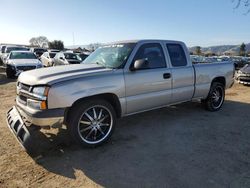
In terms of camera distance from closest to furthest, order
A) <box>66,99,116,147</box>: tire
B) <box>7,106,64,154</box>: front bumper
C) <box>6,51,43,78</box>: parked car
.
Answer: <box>7,106,64,154</box>: front bumper
<box>66,99,116,147</box>: tire
<box>6,51,43,78</box>: parked car

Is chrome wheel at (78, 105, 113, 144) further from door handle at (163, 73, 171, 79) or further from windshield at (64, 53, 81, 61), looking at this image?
windshield at (64, 53, 81, 61)

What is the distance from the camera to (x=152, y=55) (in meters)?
5.44

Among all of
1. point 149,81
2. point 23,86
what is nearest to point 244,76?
point 149,81

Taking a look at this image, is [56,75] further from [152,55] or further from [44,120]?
[152,55]

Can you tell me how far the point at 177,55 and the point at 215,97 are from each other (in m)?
2.10

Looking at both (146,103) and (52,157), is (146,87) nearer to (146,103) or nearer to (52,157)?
(146,103)

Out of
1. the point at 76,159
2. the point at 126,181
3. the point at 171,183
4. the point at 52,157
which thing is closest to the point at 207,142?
the point at 171,183

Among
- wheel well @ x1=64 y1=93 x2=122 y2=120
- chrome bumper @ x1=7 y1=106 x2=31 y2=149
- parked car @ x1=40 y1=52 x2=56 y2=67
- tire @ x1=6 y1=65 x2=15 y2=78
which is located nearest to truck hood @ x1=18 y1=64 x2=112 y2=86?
wheel well @ x1=64 y1=93 x2=122 y2=120

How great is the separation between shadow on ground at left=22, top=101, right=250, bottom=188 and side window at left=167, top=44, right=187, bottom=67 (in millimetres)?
1412

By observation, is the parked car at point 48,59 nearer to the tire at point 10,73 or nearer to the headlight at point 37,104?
the tire at point 10,73

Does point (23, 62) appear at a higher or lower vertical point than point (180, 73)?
higher

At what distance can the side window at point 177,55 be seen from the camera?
5.81 metres

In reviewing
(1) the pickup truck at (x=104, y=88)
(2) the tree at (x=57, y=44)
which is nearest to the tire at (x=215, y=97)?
(1) the pickup truck at (x=104, y=88)

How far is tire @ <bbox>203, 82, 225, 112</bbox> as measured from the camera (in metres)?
7.05
